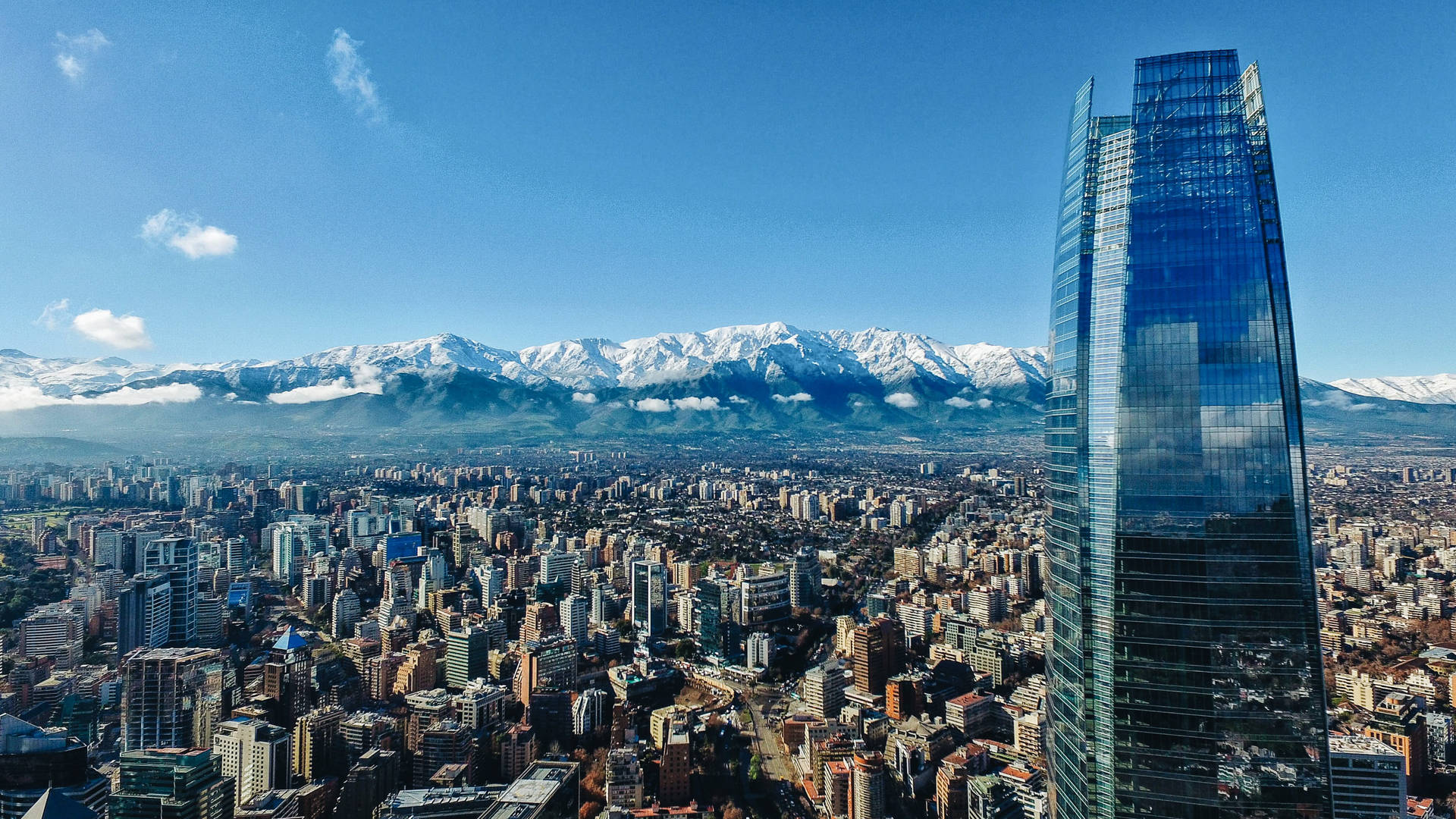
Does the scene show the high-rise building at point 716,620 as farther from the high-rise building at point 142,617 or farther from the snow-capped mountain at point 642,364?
the snow-capped mountain at point 642,364

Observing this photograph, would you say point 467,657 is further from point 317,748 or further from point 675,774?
point 675,774

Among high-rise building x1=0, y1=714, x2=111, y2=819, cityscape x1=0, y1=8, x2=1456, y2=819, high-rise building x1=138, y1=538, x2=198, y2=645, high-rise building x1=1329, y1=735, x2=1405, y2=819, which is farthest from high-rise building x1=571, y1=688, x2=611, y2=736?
high-rise building x1=138, y1=538, x2=198, y2=645

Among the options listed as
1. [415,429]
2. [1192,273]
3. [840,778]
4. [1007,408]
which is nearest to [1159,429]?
[1192,273]

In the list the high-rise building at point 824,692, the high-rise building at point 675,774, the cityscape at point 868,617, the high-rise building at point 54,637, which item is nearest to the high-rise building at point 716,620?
the cityscape at point 868,617

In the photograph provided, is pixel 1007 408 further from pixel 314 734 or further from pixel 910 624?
pixel 314 734

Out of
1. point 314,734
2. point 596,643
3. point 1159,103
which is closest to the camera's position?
point 1159,103
